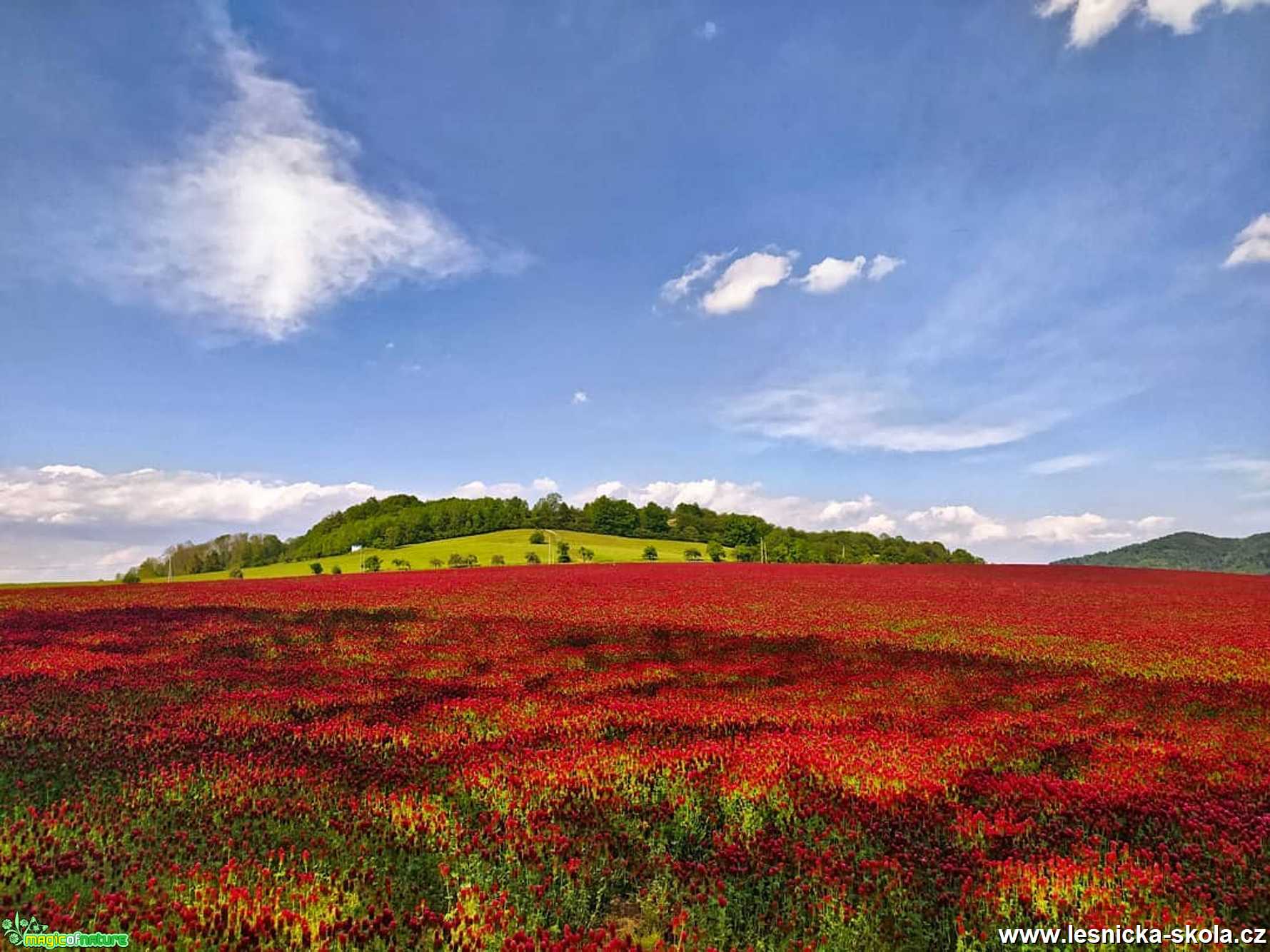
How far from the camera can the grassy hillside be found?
76875mm

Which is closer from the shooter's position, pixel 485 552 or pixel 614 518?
pixel 485 552

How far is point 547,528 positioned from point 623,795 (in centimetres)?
10493

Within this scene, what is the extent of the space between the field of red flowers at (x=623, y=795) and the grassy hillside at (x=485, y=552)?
59541mm

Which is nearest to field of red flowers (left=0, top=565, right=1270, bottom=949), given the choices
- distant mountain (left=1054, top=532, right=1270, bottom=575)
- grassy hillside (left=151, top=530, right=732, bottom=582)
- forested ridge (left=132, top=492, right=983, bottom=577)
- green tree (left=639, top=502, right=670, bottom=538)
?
grassy hillside (left=151, top=530, right=732, bottom=582)

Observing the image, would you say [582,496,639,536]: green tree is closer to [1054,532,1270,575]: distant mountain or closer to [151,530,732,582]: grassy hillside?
[151,530,732,582]: grassy hillside

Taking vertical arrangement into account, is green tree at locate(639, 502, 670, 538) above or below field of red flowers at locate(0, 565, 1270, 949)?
above

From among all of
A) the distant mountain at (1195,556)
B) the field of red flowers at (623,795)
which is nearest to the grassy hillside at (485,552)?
the field of red flowers at (623,795)

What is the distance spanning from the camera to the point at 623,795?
612 centimetres

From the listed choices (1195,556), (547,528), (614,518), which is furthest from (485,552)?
(1195,556)

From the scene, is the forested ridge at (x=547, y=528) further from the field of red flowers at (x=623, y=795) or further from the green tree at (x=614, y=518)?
the field of red flowers at (x=623, y=795)

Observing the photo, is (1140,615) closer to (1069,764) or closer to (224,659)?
(1069,764)

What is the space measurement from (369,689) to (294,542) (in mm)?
126734

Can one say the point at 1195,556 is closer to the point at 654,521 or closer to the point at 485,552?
the point at 654,521

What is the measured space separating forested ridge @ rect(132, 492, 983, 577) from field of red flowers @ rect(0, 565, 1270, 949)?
3118 inches
